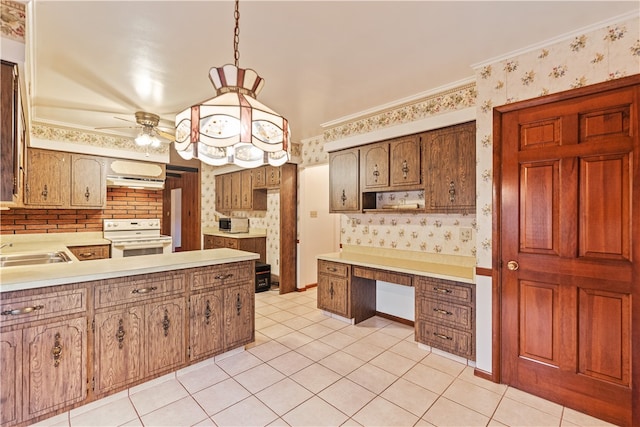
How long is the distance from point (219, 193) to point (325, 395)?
5031 millimetres

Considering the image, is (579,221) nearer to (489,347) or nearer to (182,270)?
(489,347)

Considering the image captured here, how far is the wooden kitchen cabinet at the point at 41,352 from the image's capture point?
1.72m

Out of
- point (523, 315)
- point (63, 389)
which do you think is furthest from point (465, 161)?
point (63, 389)

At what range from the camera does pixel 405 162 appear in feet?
10.5

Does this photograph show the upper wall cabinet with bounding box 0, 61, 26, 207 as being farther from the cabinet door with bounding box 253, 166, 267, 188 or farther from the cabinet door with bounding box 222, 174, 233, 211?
the cabinet door with bounding box 222, 174, 233, 211

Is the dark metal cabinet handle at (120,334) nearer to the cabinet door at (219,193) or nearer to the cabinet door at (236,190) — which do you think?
the cabinet door at (236,190)

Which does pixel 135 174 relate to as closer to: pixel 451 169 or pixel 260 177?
pixel 260 177

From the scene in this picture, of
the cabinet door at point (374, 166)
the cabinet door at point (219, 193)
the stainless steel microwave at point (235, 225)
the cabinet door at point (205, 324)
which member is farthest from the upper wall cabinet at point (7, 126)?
the cabinet door at point (219, 193)

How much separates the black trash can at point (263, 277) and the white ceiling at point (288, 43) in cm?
298

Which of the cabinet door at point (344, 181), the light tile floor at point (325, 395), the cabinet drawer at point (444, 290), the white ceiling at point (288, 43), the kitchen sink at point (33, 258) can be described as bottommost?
the light tile floor at point (325, 395)

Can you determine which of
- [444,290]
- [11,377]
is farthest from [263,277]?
[11,377]

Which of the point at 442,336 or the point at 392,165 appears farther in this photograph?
the point at 392,165

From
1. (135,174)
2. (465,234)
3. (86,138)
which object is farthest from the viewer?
(135,174)

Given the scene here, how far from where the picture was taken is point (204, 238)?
6.28 metres
